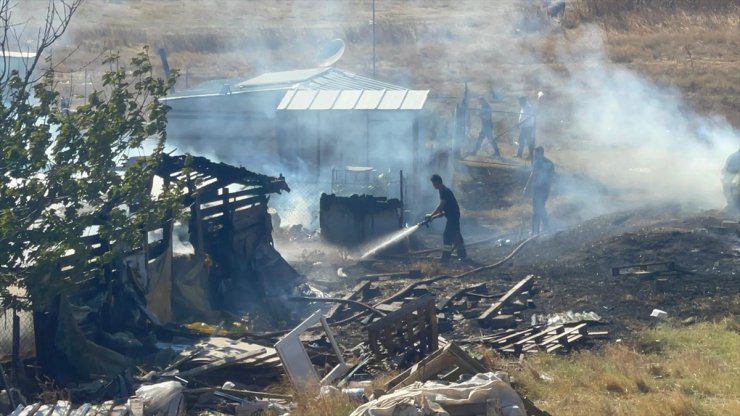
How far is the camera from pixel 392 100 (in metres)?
21.1

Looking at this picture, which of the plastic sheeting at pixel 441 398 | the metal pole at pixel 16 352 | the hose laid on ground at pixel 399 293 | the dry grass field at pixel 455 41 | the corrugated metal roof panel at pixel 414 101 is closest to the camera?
the plastic sheeting at pixel 441 398

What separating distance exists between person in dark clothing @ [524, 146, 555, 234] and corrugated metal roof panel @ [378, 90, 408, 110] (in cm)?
359

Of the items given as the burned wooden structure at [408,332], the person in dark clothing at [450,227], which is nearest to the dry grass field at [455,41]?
the person in dark clothing at [450,227]

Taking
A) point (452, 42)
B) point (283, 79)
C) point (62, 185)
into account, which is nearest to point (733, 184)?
point (283, 79)

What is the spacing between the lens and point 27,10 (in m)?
42.4

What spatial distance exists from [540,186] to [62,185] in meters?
11.0

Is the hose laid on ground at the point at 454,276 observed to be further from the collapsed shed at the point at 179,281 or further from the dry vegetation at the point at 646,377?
the dry vegetation at the point at 646,377

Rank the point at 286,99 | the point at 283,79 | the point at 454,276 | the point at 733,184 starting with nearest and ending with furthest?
the point at 454,276 < the point at 733,184 < the point at 286,99 < the point at 283,79

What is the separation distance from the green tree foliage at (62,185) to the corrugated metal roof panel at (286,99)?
11.3 m

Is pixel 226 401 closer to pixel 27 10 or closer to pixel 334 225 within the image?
Answer: pixel 334 225

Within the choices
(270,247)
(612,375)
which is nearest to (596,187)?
(270,247)

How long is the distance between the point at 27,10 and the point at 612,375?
127 feet

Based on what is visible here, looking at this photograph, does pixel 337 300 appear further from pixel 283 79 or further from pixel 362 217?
pixel 283 79

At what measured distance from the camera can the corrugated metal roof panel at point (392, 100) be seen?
20742 mm
